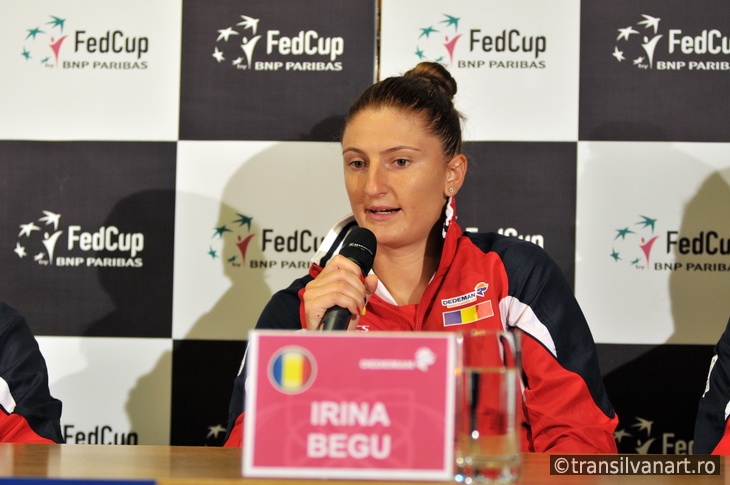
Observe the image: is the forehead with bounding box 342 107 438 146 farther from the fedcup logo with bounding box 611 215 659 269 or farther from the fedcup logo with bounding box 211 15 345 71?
the fedcup logo with bounding box 611 215 659 269

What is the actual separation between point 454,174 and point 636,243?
59 centimetres

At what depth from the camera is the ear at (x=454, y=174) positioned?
1.70 m

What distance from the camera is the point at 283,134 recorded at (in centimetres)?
212

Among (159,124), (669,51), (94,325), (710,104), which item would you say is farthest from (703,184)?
(94,325)

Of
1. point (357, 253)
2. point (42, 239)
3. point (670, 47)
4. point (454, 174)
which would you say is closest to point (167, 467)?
point (357, 253)

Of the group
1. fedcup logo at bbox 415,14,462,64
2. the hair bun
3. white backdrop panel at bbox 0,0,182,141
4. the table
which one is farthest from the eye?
the table

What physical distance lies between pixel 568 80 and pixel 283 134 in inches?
28.4

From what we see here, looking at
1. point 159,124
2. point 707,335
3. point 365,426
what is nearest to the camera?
point 365,426

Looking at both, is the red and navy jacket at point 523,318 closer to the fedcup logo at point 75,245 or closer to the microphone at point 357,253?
the microphone at point 357,253

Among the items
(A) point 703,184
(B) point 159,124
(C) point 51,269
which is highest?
(B) point 159,124

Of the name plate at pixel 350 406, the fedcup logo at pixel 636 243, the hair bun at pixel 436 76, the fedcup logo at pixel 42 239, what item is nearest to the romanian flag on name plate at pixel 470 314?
the hair bun at pixel 436 76

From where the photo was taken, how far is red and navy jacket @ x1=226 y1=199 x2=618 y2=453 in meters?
1.44

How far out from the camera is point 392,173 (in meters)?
1.62

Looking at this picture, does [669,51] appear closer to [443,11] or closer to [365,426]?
[443,11]
